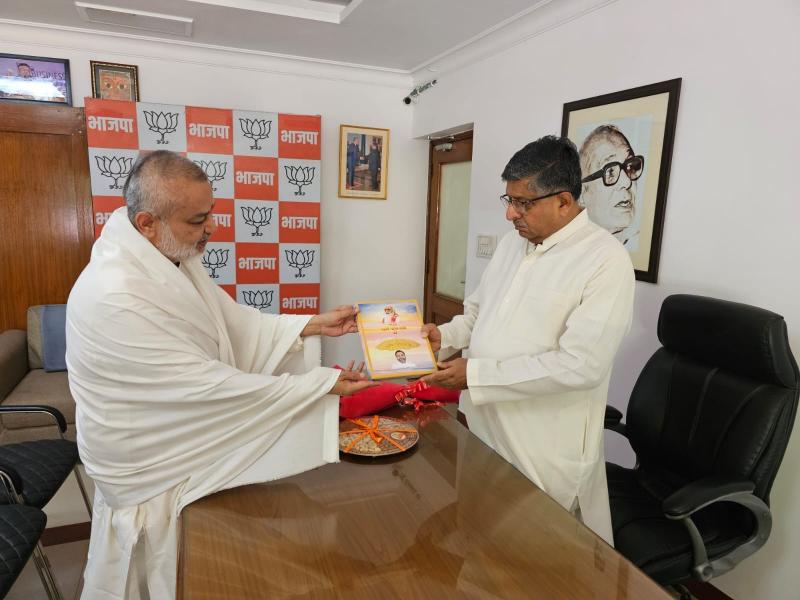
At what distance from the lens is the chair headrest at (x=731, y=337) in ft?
5.00

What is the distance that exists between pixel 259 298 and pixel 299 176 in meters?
0.97

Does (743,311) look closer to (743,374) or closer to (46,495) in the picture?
(743,374)

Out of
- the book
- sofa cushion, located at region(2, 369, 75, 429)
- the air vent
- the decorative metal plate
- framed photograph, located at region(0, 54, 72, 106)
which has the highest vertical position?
the air vent

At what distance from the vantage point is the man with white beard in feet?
4.08

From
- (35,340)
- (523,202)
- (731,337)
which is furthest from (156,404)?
(35,340)

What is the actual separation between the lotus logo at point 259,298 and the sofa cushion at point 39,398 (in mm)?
1280

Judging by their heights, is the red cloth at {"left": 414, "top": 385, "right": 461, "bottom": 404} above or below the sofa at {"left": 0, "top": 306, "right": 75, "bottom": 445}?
above

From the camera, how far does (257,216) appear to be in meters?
3.83

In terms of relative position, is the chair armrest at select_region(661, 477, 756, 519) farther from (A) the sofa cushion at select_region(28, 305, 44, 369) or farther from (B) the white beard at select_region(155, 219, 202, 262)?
(A) the sofa cushion at select_region(28, 305, 44, 369)

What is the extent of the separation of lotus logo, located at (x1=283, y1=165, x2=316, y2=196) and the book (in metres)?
2.40

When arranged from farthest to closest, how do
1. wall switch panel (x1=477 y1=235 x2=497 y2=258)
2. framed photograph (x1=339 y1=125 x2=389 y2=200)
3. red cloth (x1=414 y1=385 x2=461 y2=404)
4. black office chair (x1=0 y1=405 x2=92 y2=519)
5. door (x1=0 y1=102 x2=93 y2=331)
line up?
1. framed photograph (x1=339 y1=125 x2=389 y2=200)
2. door (x1=0 y1=102 x2=93 y2=331)
3. wall switch panel (x1=477 y1=235 x2=497 y2=258)
4. black office chair (x1=0 y1=405 x2=92 y2=519)
5. red cloth (x1=414 y1=385 x2=461 y2=404)

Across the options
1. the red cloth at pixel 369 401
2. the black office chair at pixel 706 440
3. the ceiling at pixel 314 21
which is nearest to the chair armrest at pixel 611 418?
the black office chair at pixel 706 440

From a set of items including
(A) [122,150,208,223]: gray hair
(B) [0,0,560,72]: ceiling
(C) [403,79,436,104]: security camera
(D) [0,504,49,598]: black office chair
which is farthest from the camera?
(C) [403,79,436,104]: security camera

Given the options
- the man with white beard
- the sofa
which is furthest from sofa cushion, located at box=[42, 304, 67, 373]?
the man with white beard
